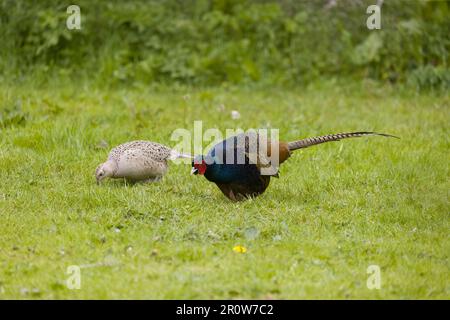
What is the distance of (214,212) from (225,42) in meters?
5.35

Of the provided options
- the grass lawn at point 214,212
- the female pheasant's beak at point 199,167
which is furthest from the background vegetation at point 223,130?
the female pheasant's beak at point 199,167

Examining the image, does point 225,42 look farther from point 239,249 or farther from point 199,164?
point 239,249

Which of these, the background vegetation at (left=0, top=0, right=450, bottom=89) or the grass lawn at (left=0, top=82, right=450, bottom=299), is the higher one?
the background vegetation at (left=0, top=0, right=450, bottom=89)

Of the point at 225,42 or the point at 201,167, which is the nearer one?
the point at 201,167

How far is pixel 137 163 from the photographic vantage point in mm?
6609

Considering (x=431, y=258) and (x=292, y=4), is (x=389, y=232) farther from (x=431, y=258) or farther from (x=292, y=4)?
(x=292, y=4)

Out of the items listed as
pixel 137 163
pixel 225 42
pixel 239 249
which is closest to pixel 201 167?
pixel 137 163

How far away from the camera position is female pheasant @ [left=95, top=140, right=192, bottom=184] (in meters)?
6.59

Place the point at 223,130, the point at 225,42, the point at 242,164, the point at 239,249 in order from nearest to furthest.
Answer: the point at 239,249, the point at 242,164, the point at 223,130, the point at 225,42

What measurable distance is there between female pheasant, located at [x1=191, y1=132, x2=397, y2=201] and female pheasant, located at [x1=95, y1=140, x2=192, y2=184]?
2.13ft

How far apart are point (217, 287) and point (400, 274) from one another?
1.15 m

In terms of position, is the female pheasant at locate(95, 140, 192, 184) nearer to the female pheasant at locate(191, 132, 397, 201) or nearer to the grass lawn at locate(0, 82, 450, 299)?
the grass lawn at locate(0, 82, 450, 299)

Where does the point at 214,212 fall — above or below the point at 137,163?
below

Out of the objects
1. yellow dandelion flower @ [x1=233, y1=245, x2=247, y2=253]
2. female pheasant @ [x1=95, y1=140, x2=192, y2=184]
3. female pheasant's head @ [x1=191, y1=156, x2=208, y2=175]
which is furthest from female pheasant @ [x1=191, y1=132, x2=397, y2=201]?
yellow dandelion flower @ [x1=233, y1=245, x2=247, y2=253]
